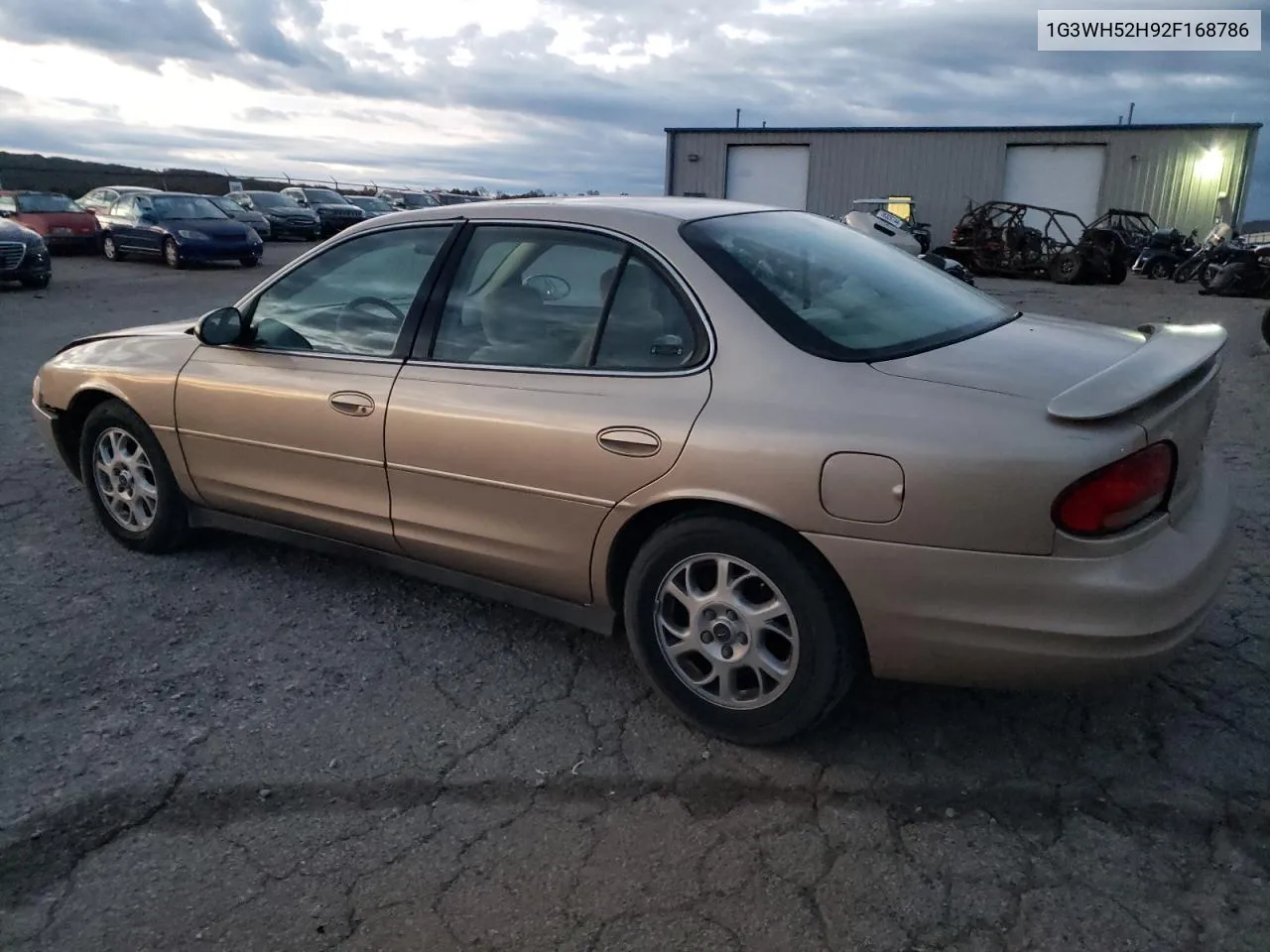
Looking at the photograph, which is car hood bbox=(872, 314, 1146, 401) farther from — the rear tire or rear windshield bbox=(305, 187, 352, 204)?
A: rear windshield bbox=(305, 187, 352, 204)

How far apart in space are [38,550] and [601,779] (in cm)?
312

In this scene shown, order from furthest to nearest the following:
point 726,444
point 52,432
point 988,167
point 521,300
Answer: point 988,167, point 52,432, point 521,300, point 726,444

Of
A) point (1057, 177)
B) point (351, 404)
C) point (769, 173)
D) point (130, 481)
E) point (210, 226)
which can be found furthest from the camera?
point (769, 173)

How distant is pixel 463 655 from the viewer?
3492 millimetres

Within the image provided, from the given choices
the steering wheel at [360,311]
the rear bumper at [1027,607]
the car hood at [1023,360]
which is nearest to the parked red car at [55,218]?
the steering wheel at [360,311]

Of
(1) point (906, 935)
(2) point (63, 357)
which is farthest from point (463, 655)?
(2) point (63, 357)

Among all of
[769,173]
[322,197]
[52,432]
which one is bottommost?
[52,432]

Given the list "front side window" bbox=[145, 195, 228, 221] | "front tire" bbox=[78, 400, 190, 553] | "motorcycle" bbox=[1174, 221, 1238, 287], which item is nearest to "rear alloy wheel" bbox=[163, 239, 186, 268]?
"front side window" bbox=[145, 195, 228, 221]

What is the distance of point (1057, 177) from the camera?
31016 millimetres

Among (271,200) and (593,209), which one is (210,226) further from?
(593,209)

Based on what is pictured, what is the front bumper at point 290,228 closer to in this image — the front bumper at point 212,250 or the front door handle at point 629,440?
the front bumper at point 212,250

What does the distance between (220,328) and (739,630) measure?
239 cm

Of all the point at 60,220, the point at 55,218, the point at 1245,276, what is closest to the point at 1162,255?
the point at 1245,276

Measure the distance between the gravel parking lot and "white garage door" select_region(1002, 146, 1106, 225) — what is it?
30.7m
